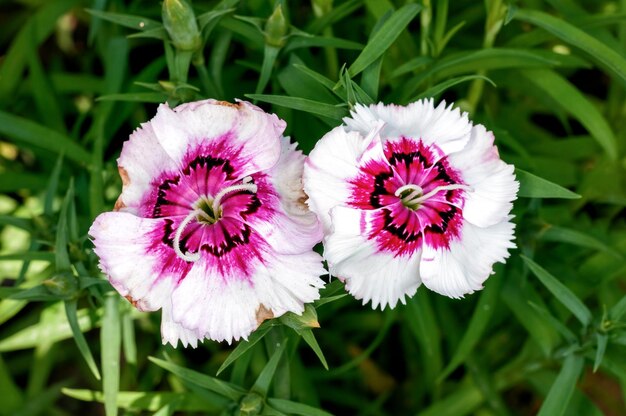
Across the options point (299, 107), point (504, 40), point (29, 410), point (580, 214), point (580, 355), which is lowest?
point (29, 410)

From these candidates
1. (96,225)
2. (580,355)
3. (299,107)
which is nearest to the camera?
(96,225)

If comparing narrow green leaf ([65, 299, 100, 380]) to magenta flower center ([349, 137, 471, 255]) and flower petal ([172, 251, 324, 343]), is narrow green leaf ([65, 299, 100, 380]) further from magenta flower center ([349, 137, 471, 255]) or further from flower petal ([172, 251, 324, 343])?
magenta flower center ([349, 137, 471, 255])

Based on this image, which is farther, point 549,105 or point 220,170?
point 549,105

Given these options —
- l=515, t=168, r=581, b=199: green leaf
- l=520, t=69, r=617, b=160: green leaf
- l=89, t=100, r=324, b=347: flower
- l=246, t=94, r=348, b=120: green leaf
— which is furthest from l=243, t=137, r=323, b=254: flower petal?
l=520, t=69, r=617, b=160: green leaf


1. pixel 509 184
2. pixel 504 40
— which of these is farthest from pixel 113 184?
pixel 504 40

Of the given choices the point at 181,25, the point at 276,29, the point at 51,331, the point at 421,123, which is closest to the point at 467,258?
the point at 421,123

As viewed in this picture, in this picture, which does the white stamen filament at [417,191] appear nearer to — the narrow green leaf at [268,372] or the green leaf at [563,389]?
the narrow green leaf at [268,372]

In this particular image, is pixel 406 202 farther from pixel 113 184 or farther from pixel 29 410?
pixel 29 410

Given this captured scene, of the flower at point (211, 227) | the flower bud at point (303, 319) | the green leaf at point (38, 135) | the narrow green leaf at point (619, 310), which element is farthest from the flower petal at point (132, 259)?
the narrow green leaf at point (619, 310)
